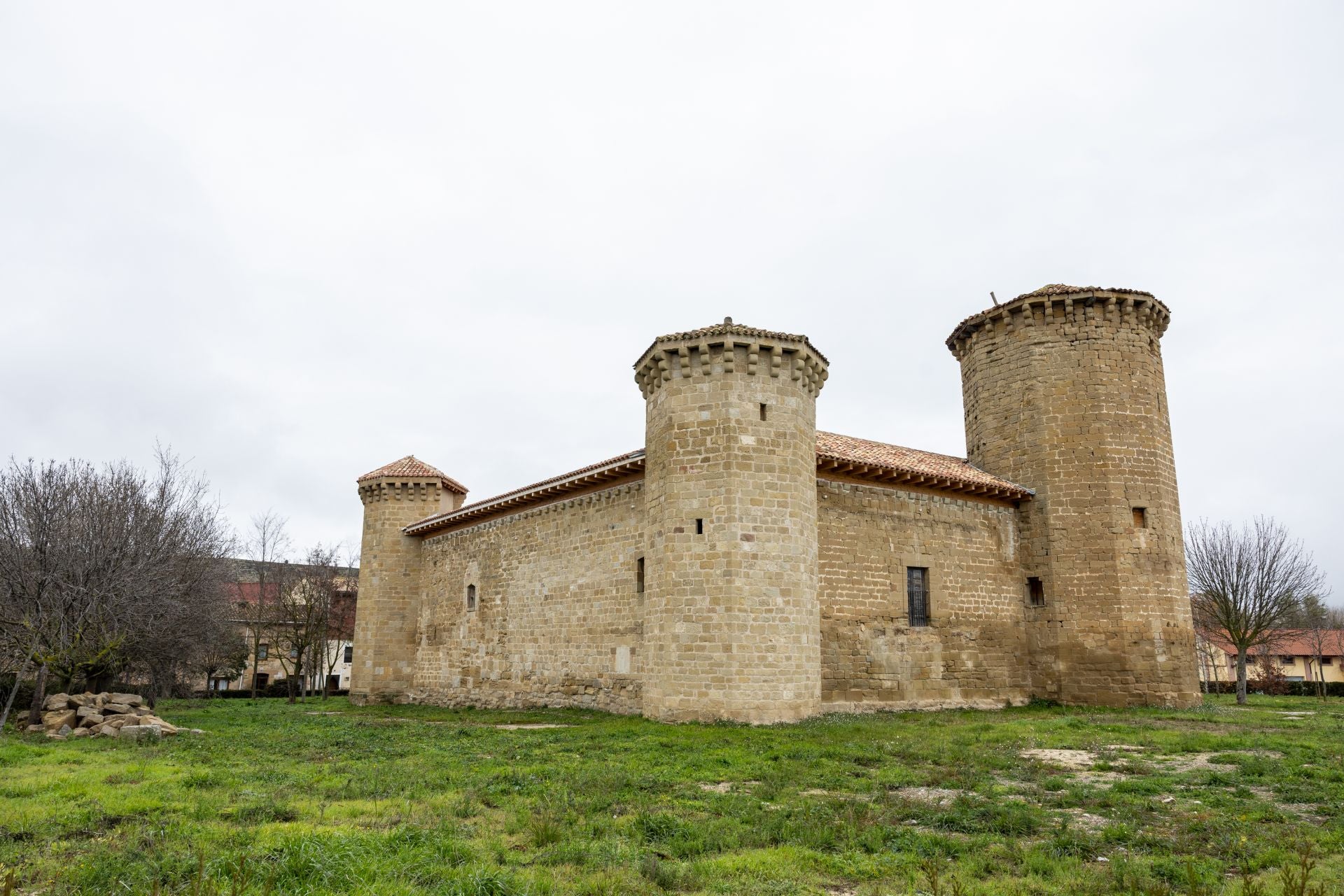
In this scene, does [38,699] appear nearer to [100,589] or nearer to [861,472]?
[100,589]

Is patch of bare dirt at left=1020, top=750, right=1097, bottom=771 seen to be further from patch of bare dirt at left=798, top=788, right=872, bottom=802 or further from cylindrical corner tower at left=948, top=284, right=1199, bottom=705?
cylindrical corner tower at left=948, top=284, right=1199, bottom=705

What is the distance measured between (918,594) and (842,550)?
253cm

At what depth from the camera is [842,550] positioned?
1809 centimetres

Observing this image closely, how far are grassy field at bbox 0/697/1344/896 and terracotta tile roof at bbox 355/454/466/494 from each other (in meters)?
14.4

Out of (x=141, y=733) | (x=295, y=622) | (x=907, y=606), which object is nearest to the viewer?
(x=141, y=733)

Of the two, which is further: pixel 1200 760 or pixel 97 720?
pixel 97 720

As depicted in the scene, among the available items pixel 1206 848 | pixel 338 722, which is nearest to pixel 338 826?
pixel 1206 848

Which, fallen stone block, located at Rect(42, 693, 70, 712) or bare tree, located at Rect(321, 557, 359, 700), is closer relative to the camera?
fallen stone block, located at Rect(42, 693, 70, 712)

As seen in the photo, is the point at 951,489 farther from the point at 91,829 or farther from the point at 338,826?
the point at 91,829

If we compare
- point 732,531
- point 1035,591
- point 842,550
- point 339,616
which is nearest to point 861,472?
point 842,550

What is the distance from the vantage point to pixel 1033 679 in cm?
2031

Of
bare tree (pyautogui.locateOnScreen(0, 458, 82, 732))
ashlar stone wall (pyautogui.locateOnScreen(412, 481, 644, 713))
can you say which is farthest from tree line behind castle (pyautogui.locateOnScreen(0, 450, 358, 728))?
ashlar stone wall (pyautogui.locateOnScreen(412, 481, 644, 713))

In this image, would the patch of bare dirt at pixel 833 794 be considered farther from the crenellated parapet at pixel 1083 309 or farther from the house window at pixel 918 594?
the crenellated parapet at pixel 1083 309

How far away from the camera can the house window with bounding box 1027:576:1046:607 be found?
20719 millimetres
